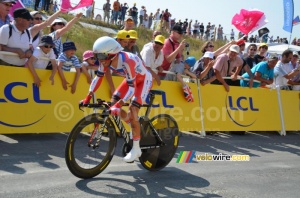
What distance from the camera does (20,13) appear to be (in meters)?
6.77

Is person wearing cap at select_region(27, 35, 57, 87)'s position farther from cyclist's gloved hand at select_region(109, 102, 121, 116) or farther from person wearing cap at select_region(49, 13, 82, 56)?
cyclist's gloved hand at select_region(109, 102, 121, 116)

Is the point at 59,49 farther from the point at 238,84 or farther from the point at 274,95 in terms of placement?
the point at 274,95

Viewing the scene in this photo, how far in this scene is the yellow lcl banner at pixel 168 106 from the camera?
7012 millimetres

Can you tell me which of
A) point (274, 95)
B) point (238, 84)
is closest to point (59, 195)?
point (238, 84)

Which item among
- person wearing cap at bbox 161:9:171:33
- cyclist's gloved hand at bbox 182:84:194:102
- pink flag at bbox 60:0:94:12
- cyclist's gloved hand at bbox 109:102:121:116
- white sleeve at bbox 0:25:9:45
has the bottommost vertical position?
cyclist's gloved hand at bbox 109:102:121:116

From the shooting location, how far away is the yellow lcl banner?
23.0 ft

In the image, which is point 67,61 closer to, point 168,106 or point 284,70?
point 168,106

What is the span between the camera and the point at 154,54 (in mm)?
8453

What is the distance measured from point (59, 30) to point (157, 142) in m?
3.35

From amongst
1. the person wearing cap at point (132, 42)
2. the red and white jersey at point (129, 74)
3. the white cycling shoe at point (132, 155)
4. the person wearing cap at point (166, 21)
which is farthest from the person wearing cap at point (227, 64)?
the person wearing cap at point (166, 21)

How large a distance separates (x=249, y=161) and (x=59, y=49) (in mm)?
4323

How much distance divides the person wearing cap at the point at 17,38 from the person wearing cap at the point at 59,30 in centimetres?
91

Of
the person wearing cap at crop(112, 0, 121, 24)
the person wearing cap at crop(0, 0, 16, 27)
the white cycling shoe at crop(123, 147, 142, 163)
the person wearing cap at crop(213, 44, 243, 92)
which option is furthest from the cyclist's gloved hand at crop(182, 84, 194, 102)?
the person wearing cap at crop(112, 0, 121, 24)

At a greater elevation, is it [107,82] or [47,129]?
[107,82]
